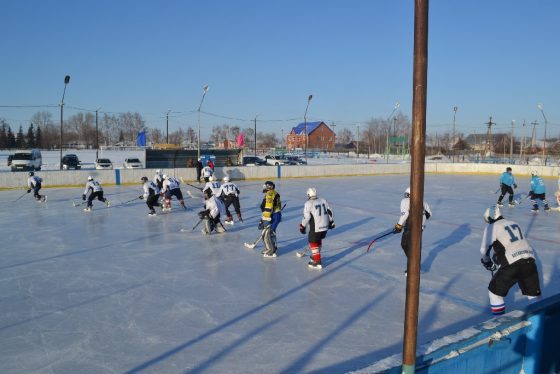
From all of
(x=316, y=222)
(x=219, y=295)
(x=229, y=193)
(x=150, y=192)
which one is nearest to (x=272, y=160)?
(x=150, y=192)

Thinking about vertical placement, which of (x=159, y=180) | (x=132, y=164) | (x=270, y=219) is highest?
(x=132, y=164)

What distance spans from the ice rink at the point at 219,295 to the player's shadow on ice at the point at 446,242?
3cm

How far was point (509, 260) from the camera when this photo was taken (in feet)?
16.3

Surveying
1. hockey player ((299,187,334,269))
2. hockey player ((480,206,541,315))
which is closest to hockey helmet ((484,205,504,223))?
hockey player ((480,206,541,315))

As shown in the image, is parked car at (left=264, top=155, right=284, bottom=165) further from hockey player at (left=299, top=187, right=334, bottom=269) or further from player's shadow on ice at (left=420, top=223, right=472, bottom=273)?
hockey player at (left=299, top=187, right=334, bottom=269)

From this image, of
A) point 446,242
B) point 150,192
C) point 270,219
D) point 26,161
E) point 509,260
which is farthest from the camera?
point 26,161

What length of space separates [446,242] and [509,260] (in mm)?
5162

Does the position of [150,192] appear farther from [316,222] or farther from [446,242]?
[446,242]

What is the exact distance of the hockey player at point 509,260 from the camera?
4.95 metres

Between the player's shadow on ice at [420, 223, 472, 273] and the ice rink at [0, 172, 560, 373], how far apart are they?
3 cm

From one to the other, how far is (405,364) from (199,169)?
2165 centimetres

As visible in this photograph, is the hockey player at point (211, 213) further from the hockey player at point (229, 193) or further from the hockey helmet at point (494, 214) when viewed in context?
the hockey helmet at point (494, 214)

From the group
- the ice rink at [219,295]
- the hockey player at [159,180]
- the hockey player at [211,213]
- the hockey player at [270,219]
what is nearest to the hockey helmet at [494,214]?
Answer: the ice rink at [219,295]

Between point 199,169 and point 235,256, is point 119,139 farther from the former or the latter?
point 235,256
